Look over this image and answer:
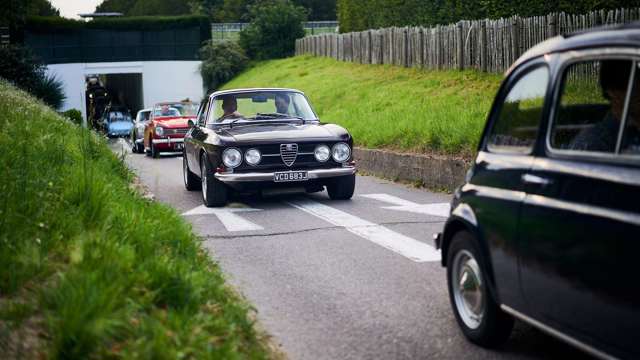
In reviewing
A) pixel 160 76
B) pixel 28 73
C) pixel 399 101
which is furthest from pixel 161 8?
pixel 399 101

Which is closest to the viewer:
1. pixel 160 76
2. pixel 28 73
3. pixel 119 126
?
pixel 119 126

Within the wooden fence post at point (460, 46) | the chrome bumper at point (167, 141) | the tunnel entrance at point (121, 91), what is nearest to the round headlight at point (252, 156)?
the chrome bumper at point (167, 141)

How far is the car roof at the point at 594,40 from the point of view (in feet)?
13.6

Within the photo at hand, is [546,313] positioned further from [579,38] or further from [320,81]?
[320,81]

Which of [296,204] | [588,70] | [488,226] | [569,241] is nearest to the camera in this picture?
[569,241]

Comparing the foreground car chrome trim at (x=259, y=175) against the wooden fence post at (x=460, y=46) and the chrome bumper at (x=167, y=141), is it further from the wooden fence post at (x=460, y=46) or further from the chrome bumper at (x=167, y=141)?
the wooden fence post at (x=460, y=46)

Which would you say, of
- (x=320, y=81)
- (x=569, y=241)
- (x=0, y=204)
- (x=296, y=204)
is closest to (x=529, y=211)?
(x=569, y=241)

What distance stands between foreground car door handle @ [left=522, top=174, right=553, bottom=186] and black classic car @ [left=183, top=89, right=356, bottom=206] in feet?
25.6

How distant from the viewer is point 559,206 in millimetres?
4438

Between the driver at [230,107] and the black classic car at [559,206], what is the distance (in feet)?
27.4

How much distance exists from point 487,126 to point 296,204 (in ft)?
24.8

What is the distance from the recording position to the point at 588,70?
462 cm

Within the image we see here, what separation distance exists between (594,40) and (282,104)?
9.69 m

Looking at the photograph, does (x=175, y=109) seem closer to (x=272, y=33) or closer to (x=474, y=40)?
(x=474, y=40)
